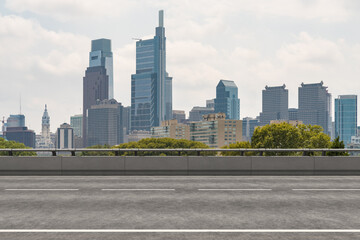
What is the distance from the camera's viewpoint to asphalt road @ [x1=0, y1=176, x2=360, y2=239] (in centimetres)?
728

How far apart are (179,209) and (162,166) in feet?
28.9

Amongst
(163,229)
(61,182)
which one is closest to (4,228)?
(163,229)

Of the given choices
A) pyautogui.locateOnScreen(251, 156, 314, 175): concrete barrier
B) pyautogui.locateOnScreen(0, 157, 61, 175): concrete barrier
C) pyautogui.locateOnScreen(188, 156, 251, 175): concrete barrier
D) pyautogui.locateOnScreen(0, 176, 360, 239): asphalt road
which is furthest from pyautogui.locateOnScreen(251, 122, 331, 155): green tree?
pyautogui.locateOnScreen(0, 176, 360, 239): asphalt road

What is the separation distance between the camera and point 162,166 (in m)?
18.3

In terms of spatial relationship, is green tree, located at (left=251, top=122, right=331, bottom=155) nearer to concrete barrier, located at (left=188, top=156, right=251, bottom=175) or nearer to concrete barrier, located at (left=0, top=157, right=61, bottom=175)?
concrete barrier, located at (left=188, top=156, right=251, bottom=175)

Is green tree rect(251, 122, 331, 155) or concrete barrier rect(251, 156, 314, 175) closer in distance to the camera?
concrete barrier rect(251, 156, 314, 175)

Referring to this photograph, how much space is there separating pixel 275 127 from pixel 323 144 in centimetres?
936

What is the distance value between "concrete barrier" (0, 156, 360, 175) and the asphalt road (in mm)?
3447

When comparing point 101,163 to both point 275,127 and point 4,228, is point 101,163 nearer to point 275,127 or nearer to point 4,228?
point 4,228

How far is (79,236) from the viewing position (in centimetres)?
698

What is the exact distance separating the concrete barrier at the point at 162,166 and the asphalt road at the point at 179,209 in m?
3.45

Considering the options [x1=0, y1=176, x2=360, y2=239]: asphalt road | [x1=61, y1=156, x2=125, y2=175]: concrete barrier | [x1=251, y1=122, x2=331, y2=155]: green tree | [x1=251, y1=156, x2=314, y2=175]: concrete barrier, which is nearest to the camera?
[x1=0, y1=176, x2=360, y2=239]: asphalt road

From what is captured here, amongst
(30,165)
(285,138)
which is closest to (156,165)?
(30,165)

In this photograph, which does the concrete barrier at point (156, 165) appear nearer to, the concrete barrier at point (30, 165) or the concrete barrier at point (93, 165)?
the concrete barrier at point (93, 165)
